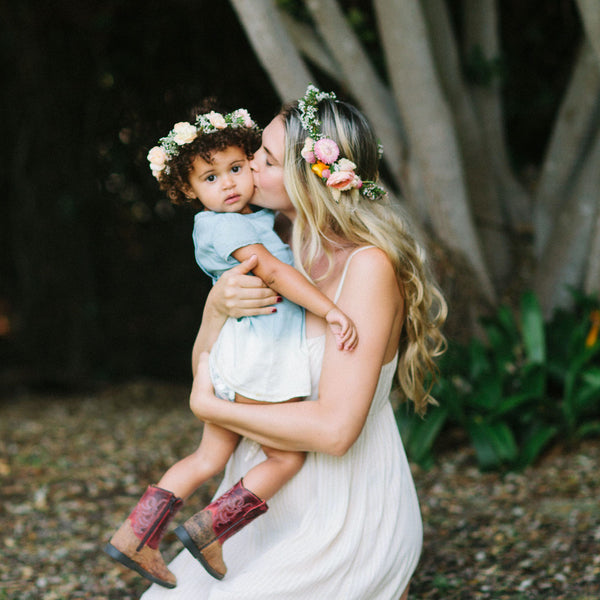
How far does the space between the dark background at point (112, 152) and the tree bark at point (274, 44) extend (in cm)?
240

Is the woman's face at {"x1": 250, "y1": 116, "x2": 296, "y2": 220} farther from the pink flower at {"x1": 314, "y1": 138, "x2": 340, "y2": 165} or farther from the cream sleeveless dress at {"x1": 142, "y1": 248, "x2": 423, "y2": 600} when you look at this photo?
the cream sleeveless dress at {"x1": 142, "y1": 248, "x2": 423, "y2": 600}

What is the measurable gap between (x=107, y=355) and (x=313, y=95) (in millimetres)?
6086

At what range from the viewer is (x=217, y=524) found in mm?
1772

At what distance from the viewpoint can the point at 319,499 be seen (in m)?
1.84

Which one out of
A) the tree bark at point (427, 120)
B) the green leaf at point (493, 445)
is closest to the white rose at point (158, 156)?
the tree bark at point (427, 120)

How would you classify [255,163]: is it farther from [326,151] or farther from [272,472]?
[272,472]

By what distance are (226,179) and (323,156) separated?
0.34 metres

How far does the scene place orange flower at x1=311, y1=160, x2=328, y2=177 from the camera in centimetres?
181

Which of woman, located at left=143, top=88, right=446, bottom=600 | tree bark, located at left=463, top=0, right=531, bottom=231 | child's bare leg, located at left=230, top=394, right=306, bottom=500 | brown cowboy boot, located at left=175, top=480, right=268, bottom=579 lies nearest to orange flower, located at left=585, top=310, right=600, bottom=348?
tree bark, located at left=463, top=0, right=531, bottom=231

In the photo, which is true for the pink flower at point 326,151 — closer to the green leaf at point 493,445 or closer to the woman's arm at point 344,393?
the woman's arm at point 344,393

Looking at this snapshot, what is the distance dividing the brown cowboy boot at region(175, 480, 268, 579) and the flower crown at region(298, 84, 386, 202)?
78 cm

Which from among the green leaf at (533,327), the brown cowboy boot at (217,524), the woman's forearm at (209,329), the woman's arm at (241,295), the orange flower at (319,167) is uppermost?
the orange flower at (319,167)

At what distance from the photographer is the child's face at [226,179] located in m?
2.01

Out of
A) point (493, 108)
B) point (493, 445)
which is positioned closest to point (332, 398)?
point (493, 445)
